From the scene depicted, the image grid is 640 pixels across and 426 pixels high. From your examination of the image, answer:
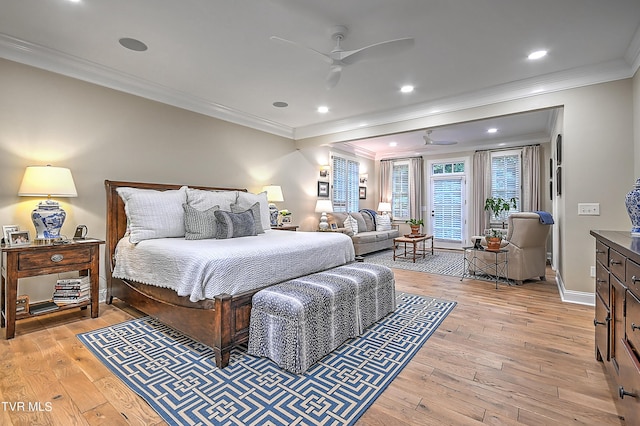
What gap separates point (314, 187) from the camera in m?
6.85

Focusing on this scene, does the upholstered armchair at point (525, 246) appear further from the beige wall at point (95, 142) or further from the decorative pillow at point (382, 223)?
the beige wall at point (95, 142)

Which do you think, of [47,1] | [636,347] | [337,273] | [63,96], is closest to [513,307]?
[337,273]

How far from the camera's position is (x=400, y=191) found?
862cm

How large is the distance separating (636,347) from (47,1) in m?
4.03

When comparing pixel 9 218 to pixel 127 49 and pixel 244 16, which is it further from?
pixel 244 16

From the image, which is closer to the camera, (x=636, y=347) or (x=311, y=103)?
(x=636, y=347)

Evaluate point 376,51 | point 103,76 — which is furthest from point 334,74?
point 103,76

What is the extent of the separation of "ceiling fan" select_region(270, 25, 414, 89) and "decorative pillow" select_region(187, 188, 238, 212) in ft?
6.21

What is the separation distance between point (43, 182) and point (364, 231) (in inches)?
221

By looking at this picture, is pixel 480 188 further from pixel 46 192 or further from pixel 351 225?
pixel 46 192

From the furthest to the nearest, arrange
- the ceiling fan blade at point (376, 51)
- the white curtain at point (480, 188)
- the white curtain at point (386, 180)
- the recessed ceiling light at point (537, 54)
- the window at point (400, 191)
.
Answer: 1. the white curtain at point (386, 180)
2. the window at point (400, 191)
3. the white curtain at point (480, 188)
4. the recessed ceiling light at point (537, 54)
5. the ceiling fan blade at point (376, 51)

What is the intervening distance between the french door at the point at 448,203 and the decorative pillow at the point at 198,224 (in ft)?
21.0

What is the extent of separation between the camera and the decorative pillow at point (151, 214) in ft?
10.1

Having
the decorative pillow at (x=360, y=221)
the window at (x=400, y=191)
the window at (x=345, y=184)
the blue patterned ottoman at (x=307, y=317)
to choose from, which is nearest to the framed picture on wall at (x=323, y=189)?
the window at (x=345, y=184)
